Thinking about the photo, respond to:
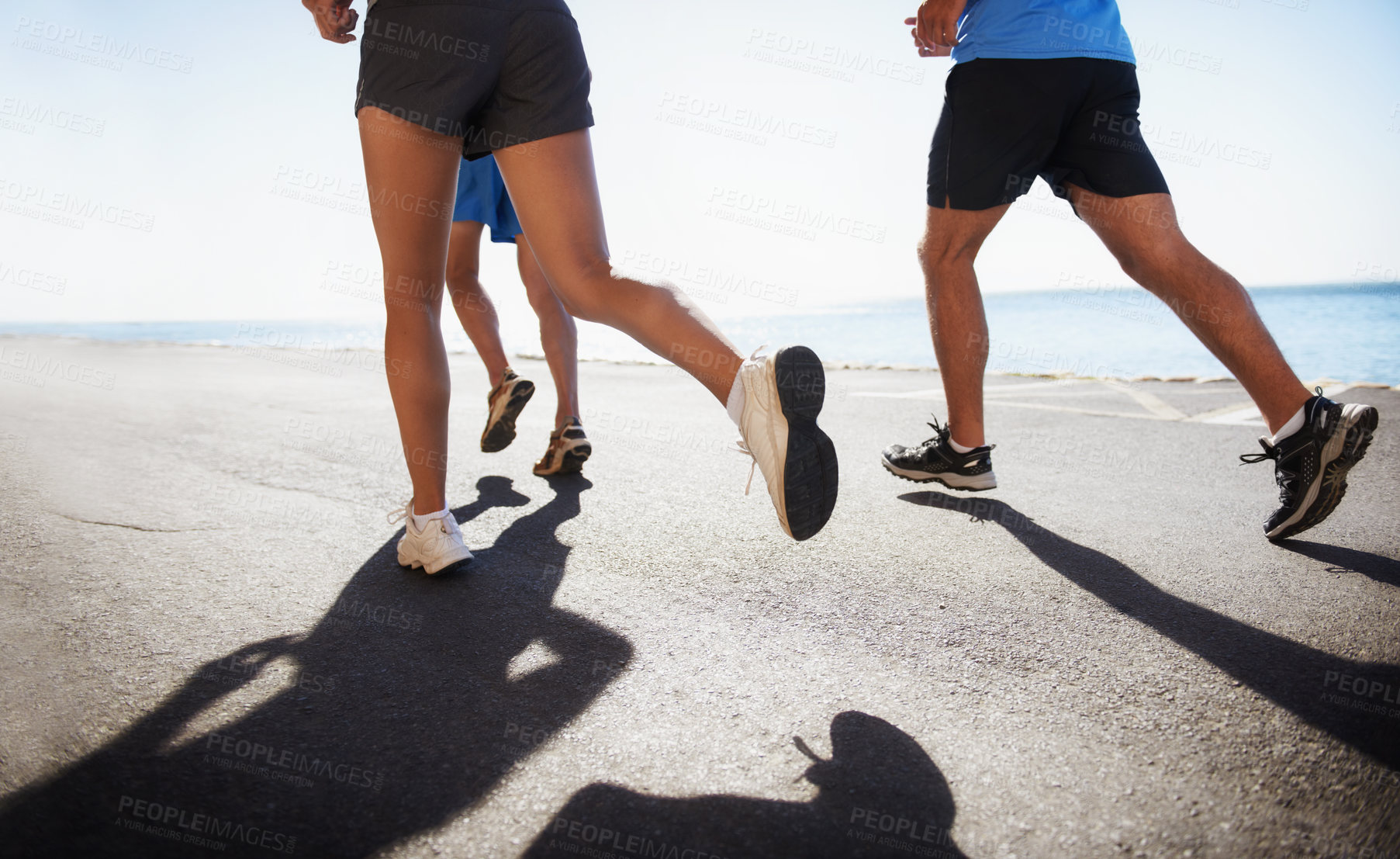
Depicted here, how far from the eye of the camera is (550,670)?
1368 millimetres

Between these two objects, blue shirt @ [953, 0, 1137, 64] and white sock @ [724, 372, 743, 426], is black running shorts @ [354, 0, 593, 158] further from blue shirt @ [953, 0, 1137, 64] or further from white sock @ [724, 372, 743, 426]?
blue shirt @ [953, 0, 1137, 64]

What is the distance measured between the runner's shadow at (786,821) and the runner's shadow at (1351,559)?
142cm

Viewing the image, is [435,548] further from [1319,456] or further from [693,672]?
[1319,456]

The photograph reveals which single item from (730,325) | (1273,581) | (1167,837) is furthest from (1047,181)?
(730,325)

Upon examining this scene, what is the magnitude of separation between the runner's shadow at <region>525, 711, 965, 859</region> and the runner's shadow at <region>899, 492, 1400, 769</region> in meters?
0.62

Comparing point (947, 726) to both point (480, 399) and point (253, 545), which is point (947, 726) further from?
point (480, 399)

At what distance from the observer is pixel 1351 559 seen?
1.87 metres

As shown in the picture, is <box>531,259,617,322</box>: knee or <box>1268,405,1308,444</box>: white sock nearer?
<box>531,259,617,322</box>: knee

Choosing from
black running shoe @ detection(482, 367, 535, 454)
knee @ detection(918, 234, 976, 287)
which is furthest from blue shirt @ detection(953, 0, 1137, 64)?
black running shoe @ detection(482, 367, 535, 454)

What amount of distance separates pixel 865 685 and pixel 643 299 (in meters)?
0.86

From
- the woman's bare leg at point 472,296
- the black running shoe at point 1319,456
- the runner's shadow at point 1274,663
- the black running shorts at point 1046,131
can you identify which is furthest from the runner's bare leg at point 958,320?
the woman's bare leg at point 472,296

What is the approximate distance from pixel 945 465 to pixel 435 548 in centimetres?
162

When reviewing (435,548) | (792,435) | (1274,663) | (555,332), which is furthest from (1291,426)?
(555,332)

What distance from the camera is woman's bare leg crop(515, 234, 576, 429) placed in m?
3.09
